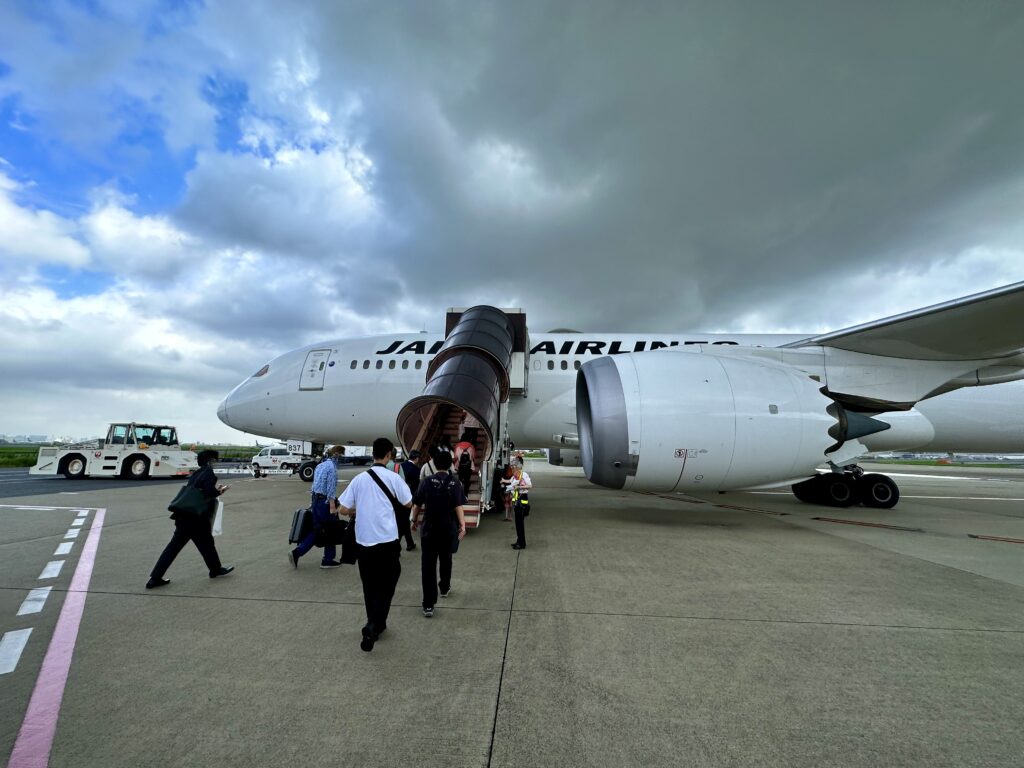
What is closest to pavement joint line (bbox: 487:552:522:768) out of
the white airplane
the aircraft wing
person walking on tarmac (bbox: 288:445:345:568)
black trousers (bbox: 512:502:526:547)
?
black trousers (bbox: 512:502:526:547)

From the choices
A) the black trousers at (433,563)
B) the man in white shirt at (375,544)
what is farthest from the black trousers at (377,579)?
the black trousers at (433,563)

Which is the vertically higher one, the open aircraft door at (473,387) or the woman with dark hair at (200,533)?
the open aircraft door at (473,387)

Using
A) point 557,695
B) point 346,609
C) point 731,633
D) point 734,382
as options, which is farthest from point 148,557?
A: point 734,382

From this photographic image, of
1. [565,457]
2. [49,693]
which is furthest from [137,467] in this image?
[49,693]

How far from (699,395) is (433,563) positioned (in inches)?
218

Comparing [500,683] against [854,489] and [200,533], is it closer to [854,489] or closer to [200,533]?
[200,533]

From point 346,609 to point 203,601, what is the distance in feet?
4.48

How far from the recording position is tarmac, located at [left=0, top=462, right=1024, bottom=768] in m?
2.18

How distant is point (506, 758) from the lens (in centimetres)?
208

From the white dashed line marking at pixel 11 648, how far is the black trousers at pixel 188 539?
109 centimetres

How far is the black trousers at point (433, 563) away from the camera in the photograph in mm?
3756

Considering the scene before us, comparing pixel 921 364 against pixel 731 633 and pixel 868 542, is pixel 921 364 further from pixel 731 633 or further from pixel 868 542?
pixel 731 633

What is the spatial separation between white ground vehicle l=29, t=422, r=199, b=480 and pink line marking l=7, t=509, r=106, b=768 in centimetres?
1899

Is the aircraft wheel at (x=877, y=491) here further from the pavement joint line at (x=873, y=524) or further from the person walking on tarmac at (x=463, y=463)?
the person walking on tarmac at (x=463, y=463)
